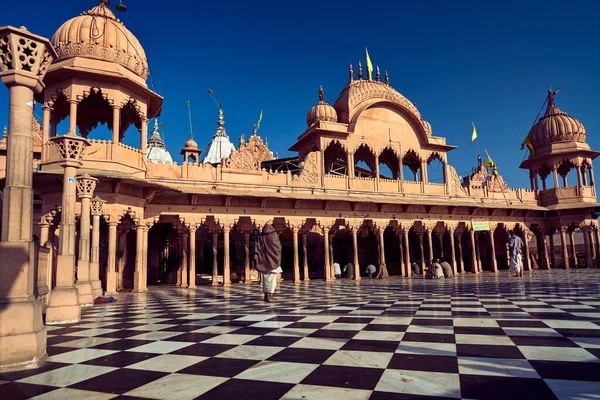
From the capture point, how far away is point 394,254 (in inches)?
1009

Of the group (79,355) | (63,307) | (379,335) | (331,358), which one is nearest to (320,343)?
A: (331,358)

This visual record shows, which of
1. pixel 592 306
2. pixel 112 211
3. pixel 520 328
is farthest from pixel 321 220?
pixel 520 328

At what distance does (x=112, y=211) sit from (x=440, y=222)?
16211 millimetres

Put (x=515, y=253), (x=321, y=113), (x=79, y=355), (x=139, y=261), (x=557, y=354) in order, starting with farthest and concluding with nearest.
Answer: (x=321, y=113)
(x=515, y=253)
(x=139, y=261)
(x=79, y=355)
(x=557, y=354)

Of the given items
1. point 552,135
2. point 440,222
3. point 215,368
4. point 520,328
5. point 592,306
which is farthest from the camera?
point 552,135

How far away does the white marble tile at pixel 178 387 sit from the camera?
2.36 metres

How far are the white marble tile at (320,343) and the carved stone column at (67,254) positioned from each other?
4176mm

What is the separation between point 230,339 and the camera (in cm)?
411

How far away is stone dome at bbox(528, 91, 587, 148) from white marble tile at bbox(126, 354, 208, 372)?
27296 mm

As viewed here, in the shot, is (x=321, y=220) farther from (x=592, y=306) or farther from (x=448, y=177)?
(x=592, y=306)

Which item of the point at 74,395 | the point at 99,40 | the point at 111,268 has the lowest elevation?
the point at 74,395

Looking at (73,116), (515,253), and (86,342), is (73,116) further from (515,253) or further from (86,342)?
(515,253)

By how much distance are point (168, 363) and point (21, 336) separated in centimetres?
141

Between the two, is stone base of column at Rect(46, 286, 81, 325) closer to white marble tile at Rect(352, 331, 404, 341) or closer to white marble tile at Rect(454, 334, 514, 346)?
white marble tile at Rect(352, 331, 404, 341)
